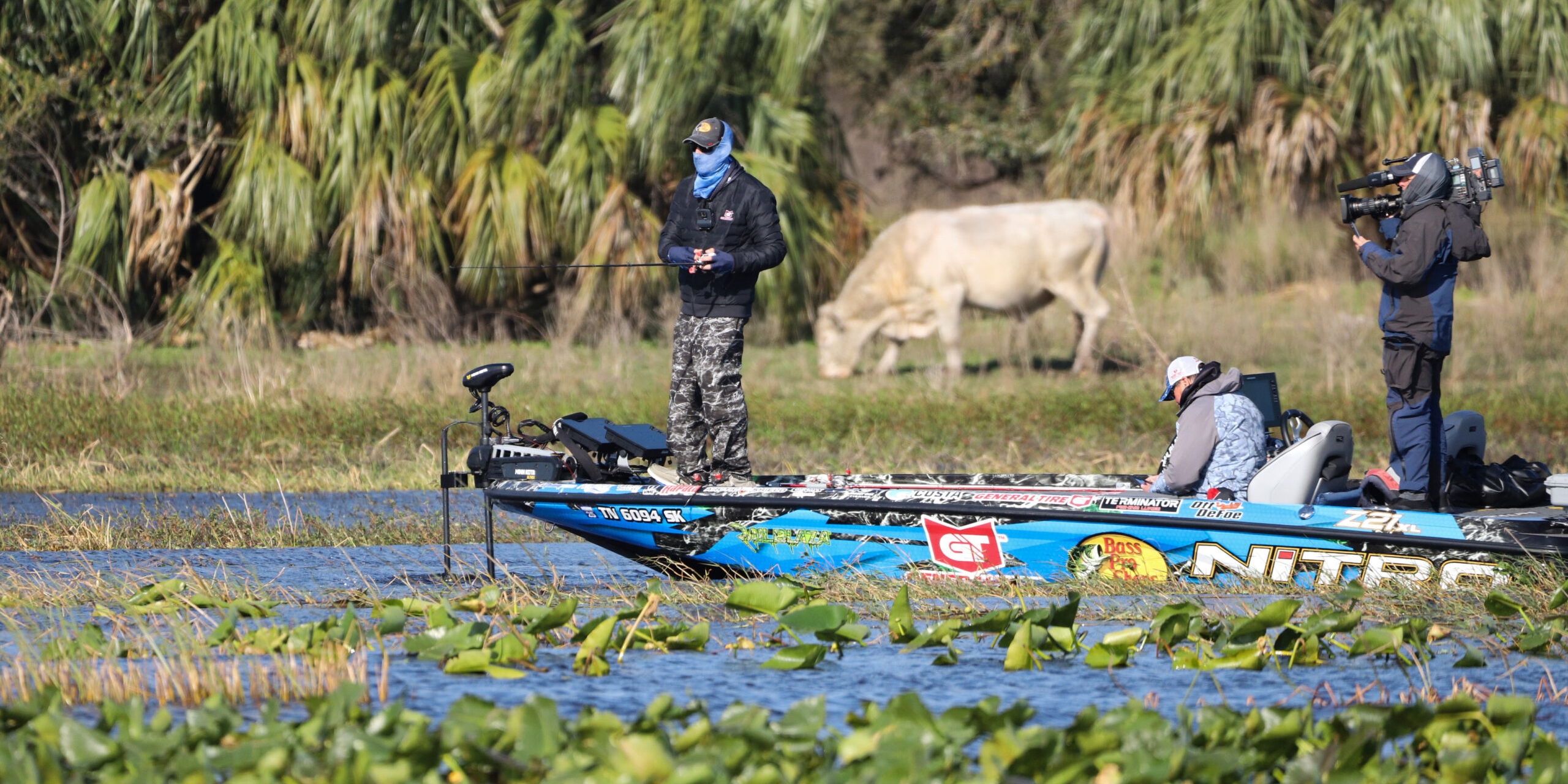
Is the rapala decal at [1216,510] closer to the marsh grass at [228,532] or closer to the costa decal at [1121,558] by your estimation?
the costa decal at [1121,558]

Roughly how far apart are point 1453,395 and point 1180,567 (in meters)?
9.01

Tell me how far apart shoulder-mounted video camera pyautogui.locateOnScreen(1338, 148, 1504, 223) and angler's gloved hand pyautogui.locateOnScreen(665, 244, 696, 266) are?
10.5 feet

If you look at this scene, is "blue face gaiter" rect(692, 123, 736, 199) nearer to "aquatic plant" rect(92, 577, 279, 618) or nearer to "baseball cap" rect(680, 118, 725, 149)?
"baseball cap" rect(680, 118, 725, 149)

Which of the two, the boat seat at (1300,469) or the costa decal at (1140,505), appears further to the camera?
the boat seat at (1300,469)

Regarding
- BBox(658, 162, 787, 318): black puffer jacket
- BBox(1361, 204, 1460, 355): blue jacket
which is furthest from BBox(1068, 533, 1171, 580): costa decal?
BBox(658, 162, 787, 318): black puffer jacket

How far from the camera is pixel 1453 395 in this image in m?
15.0

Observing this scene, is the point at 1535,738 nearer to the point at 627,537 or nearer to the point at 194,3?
the point at 627,537

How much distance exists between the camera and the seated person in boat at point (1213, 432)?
755 cm

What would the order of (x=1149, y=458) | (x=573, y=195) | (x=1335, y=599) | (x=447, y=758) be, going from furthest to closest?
(x=573, y=195)
(x=1149, y=458)
(x=1335, y=599)
(x=447, y=758)

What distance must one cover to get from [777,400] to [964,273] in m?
4.56

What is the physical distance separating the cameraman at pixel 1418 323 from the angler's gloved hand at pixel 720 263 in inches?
120

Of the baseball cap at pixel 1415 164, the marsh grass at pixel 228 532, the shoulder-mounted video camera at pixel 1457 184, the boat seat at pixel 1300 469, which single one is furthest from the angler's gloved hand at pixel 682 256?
the baseball cap at pixel 1415 164

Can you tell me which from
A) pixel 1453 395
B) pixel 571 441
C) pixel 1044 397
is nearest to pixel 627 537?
pixel 571 441

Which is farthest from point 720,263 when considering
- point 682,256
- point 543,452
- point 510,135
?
point 510,135
